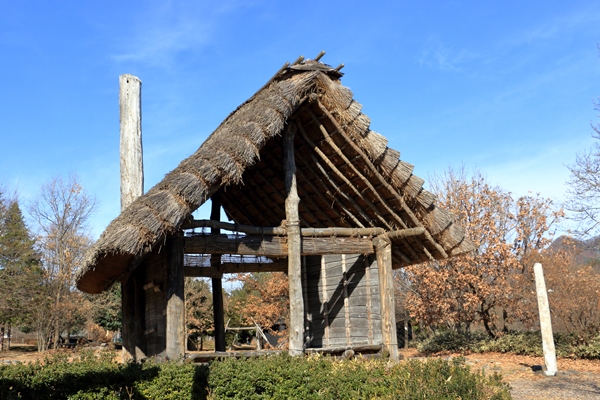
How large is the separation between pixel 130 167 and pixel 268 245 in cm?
301

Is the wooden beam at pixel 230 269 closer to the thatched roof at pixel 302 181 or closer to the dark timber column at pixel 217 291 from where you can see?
the dark timber column at pixel 217 291

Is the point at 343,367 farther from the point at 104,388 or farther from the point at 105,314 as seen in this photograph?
the point at 105,314

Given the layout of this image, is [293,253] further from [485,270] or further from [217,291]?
[485,270]

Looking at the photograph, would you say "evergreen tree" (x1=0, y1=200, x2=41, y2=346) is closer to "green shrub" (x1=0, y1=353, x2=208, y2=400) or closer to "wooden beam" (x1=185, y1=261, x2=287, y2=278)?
"wooden beam" (x1=185, y1=261, x2=287, y2=278)

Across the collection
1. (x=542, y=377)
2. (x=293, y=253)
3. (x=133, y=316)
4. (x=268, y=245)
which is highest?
(x=268, y=245)

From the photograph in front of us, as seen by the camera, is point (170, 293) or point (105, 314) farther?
Result: point (105, 314)

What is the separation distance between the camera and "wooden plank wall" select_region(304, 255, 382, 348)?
11.5 meters

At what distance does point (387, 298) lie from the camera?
9.70m

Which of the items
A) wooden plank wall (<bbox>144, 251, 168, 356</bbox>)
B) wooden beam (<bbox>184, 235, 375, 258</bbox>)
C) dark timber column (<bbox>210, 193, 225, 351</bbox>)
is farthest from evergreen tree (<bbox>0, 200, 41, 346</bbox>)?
wooden beam (<bbox>184, 235, 375, 258</bbox>)

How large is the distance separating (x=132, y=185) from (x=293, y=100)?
342cm

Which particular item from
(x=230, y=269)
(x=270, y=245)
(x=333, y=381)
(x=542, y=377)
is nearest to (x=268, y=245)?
(x=270, y=245)

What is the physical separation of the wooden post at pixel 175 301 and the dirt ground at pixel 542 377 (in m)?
4.53

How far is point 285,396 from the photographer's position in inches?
255

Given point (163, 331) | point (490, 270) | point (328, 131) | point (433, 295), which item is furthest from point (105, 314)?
point (328, 131)
